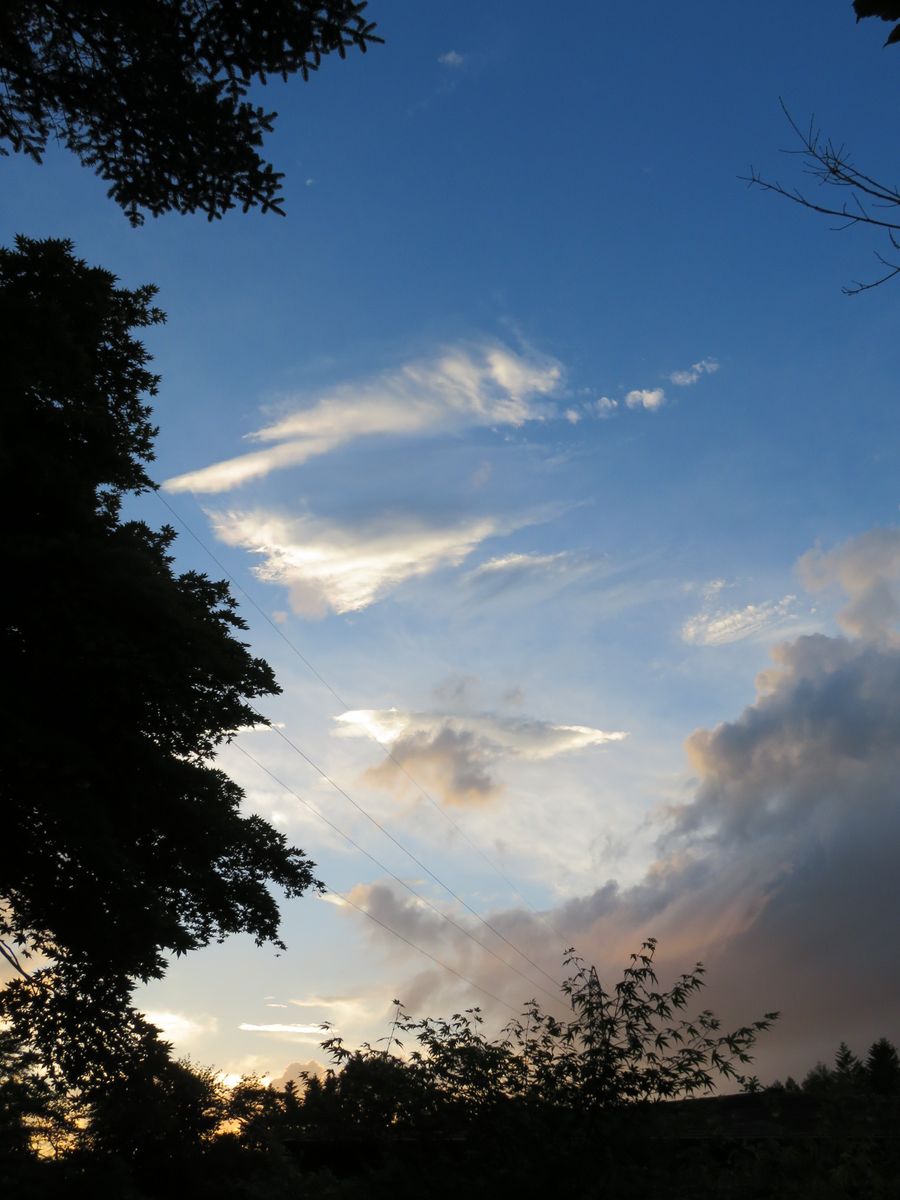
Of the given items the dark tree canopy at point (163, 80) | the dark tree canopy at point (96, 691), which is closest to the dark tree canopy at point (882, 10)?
the dark tree canopy at point (163, 80)

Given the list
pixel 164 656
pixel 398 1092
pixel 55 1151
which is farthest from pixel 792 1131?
pixel 55 1151

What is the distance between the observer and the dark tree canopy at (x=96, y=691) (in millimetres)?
15266

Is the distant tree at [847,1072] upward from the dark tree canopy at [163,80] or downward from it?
downward

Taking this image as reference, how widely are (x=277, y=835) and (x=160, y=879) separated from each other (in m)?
2.61

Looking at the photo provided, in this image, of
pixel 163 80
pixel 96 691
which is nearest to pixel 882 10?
pixel 163 80

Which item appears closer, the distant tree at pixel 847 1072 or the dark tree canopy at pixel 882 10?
the dark tree canopy at pixel 882 10

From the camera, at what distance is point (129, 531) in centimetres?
1695

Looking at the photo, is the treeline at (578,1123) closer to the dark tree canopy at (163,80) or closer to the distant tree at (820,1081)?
the distant tree at (820,1081)

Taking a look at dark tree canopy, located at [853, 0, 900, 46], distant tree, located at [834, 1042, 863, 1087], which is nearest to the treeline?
distant tree, located at [834, 1042, 863, 1087]

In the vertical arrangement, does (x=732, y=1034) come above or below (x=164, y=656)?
below

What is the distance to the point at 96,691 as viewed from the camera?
51.9ft

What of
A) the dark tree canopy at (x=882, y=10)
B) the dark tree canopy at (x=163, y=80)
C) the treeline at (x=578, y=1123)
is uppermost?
the dark tree canopy at (x=163, y=80)

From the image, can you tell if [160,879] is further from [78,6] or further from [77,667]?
[78,6]

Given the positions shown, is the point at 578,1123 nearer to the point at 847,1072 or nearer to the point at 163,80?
the point at 847,1072
